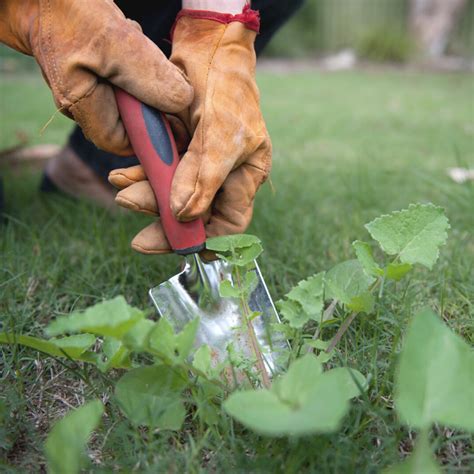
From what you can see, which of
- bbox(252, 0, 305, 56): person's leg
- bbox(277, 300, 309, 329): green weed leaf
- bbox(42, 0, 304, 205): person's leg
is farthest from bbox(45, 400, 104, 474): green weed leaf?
bbox(252, 0, 305, 56): person's leg

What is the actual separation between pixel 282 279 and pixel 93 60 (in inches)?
23.7

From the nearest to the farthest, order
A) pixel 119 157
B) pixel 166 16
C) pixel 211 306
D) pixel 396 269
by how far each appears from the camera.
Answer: pixel 396 269 < pixel 211 306 < pixel 166 16 < pixel 119 157

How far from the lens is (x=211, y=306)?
1.19 m

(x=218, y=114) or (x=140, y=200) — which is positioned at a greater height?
(x=218, y=114)

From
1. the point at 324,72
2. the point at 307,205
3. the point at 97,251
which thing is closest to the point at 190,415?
the point at 97,251

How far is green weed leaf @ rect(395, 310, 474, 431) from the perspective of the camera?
74 centimetres

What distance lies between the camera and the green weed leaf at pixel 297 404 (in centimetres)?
67

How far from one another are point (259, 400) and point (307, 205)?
1261 millimetres

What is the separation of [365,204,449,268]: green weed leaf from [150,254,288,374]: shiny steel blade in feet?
0.78

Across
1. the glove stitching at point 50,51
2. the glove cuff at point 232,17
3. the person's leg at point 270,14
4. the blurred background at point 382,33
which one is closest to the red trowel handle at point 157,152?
the glove stitching at point 50,51

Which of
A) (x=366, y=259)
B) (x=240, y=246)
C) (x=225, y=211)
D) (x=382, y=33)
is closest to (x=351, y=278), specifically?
(x=366, y=259)

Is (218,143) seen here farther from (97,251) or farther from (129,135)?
(97,251)

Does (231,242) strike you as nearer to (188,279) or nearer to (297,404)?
(188,279)

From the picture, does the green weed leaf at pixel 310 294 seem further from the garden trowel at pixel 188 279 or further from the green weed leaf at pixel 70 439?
the green weed leaf at pixel 70 439
